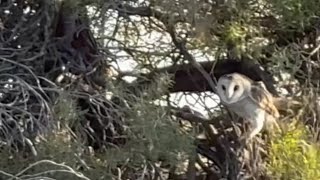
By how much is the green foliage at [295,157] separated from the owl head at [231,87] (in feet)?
0.25

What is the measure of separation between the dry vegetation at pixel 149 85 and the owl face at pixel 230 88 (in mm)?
34

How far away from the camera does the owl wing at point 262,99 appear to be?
1.34 meters

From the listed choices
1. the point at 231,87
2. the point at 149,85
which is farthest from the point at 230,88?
the point at 149,85

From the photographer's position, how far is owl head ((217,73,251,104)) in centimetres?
130

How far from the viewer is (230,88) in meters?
1.30

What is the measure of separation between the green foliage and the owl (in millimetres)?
34

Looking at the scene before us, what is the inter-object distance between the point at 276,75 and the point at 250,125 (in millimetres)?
71

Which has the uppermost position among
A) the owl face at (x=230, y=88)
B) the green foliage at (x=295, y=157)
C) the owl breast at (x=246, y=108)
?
the owl face at (x=230, y=88)

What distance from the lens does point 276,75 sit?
1.33 meters

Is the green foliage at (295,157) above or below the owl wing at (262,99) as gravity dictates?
below

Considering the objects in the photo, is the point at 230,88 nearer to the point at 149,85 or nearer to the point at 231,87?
the point at 231,87

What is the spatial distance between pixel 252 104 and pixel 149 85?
131 millimetres

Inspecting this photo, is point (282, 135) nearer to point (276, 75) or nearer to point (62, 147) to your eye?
point (276, 75)

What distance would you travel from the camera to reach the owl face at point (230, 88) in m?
1.30
